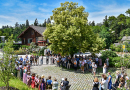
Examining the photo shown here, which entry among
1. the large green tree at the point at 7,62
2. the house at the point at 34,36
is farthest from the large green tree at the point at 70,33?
the house at the point at 34,36

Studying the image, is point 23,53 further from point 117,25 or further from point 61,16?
point 117,25

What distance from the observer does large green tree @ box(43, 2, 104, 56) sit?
14258 millimetres

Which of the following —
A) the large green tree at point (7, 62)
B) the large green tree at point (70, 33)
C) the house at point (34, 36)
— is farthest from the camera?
the house at point (34, 36)

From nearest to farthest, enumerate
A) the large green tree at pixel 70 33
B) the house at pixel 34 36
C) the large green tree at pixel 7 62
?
1. the large green tree at pixel 7 62
2. the large green tree at pixel 70 33
3. the house at pixel 34 36

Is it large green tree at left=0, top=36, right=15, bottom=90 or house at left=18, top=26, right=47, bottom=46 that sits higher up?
house at left=18, top=26, right=47, bottom=46

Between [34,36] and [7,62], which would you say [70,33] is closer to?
[7,62]

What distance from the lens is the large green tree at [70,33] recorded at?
14258mm

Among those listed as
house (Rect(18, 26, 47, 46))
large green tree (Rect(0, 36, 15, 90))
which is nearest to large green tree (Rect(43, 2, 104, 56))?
large green tree (Rect(0, 36, 15, 90))

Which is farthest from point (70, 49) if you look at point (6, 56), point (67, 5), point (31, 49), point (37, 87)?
point (31, 49)

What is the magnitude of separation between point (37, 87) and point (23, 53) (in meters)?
24.8

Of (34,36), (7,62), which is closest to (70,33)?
(7,62)

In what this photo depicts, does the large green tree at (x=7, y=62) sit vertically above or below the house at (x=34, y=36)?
below

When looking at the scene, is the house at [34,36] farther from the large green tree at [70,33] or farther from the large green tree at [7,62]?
the large green tree at [7,62]

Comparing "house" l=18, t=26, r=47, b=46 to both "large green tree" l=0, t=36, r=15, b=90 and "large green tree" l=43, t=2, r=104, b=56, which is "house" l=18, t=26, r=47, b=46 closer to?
"large green tree" l=43, t=2, r=104, b=56
